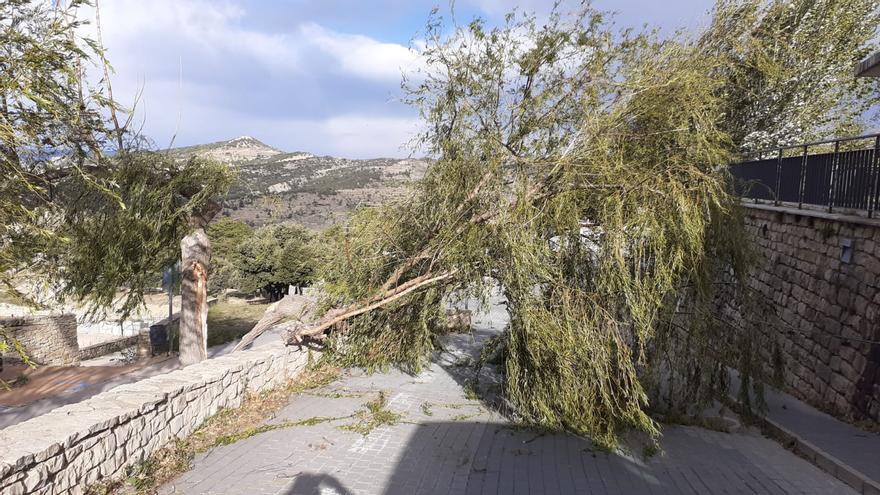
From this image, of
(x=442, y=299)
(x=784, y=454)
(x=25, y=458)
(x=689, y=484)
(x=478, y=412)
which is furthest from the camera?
(x=442, y=299)

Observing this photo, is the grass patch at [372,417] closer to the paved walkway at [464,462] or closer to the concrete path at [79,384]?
Answer: the paved walkway at [464,462]

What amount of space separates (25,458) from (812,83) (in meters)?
17.6

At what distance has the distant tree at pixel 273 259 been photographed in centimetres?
3193

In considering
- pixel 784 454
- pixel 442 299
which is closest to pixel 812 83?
pixel 784 454

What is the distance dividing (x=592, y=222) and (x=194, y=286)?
20.7ft

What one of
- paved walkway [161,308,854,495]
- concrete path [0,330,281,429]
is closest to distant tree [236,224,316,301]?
concrete path [0,330,281,429]

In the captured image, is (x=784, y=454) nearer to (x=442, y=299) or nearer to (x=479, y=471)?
(x=479, y=471)

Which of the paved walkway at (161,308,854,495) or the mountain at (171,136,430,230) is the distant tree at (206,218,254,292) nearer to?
the mountain at (171,136,430,230)

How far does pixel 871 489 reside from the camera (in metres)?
6.18

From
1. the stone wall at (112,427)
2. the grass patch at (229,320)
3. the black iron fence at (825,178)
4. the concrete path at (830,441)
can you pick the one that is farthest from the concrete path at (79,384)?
the black iron fence at (825,178)

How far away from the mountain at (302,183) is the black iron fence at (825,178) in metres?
5.76

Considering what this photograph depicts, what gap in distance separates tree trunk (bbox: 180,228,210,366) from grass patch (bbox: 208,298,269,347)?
11.1 metres

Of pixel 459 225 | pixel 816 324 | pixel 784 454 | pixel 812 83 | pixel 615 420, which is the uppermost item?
pixel 812 83

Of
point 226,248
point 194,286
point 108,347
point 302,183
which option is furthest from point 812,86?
point 302,183
